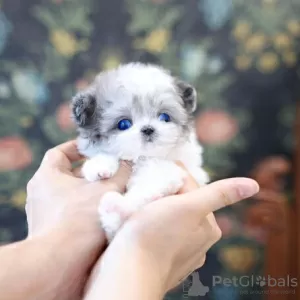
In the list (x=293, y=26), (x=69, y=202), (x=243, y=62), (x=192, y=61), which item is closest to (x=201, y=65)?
(x=192, y=61)

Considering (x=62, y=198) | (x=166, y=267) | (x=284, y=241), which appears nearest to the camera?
(x=166, y=267)

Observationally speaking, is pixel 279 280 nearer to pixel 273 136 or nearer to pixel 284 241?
pixel 284 241

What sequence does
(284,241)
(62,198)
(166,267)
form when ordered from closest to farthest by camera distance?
(166,267) < (62,198) < (284,241)

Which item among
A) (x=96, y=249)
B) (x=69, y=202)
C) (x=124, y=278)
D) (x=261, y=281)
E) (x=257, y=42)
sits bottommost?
(x=124, y=278)

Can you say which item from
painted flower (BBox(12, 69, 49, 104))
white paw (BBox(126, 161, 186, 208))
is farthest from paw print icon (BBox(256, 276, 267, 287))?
painted flower (BBox(12, 69, 49, 104))

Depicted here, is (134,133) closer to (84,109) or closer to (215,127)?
(84,109)

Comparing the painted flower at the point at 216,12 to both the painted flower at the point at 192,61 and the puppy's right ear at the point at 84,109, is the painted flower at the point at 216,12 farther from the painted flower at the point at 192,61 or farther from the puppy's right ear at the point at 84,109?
the puppy's right ear at the point at 84,109

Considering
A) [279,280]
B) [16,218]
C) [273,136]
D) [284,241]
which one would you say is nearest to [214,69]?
[273,136]
